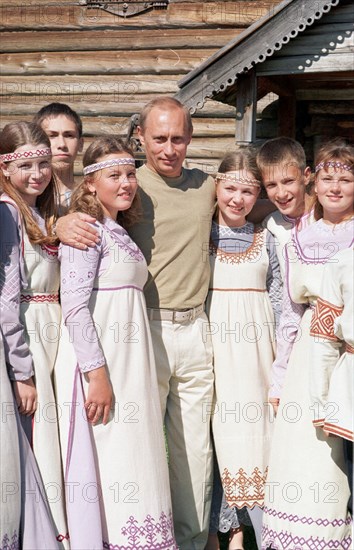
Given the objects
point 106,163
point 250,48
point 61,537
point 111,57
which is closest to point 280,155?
point 106,163

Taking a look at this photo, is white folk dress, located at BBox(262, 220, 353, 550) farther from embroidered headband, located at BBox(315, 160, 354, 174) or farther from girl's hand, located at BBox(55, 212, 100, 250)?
girl's hand, located at BBox(55, 212, 100, 250)

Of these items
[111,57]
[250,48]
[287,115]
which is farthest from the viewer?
[111,57]

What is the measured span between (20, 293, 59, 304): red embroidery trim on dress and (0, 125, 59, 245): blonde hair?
9.2 inches

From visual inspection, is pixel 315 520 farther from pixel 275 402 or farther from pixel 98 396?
pixel 98 396

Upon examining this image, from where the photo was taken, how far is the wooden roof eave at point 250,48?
6.24 metres

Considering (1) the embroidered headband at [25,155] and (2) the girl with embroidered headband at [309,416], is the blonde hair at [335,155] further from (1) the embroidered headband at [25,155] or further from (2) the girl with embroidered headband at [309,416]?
(1) the embroidered headband at [25,155]

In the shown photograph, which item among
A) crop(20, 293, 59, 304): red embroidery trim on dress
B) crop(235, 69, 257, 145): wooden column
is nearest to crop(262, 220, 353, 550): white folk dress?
crop(20, 293, 59, 304): red embroidery trim on dress

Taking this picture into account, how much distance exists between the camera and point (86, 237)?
141 inches

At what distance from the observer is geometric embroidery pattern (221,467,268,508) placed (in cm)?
391

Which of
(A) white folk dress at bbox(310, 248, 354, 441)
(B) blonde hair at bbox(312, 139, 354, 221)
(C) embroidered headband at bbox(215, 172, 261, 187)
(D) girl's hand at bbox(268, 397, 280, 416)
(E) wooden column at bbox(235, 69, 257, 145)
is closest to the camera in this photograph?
(A) white folk dress at bbox(310, 248, 354, 441)

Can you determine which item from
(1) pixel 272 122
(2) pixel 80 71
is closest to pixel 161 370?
(1) pixel 272 122

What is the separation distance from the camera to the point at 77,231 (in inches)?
141

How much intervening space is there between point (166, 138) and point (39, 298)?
0.99m

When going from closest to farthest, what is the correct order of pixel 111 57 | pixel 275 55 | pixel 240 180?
pixel 240 180, pixel 275 55, pixel 111 57
